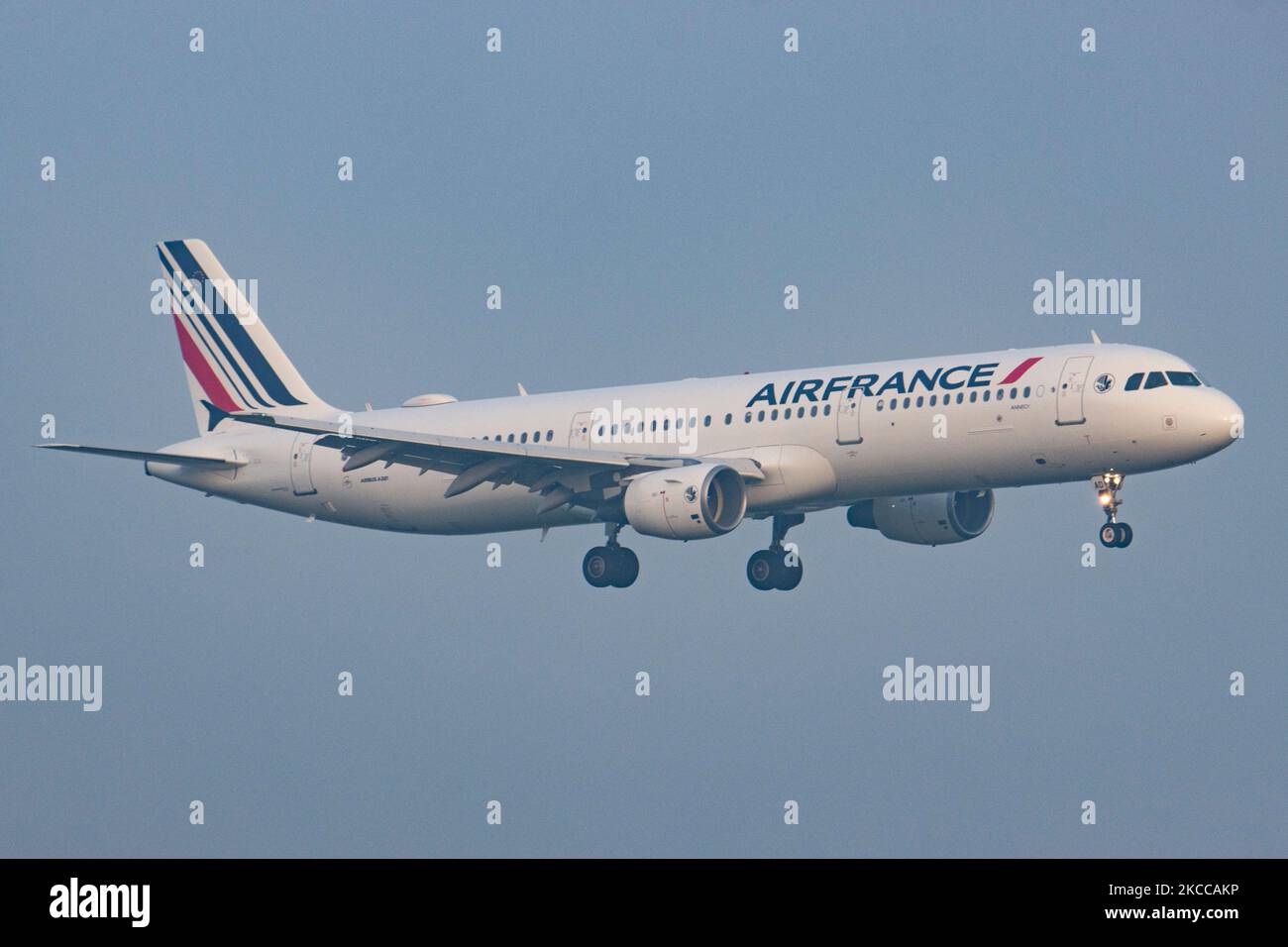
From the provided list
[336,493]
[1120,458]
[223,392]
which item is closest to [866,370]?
[1120,458]

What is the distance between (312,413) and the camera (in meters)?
74.8

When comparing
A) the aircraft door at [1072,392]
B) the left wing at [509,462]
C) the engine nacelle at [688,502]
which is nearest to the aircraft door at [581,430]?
the left wing at [509,462]

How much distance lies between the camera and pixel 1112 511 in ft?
191

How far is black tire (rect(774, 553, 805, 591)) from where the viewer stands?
2692 inches

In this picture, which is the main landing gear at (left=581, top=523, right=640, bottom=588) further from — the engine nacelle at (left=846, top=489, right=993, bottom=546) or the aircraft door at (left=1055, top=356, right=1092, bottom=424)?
the aircraft door at (left=1055, top=356, right=1092, bottom=424)

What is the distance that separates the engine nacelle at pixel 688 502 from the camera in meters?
61.0

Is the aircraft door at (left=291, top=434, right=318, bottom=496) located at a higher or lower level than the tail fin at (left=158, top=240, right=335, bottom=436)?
lower

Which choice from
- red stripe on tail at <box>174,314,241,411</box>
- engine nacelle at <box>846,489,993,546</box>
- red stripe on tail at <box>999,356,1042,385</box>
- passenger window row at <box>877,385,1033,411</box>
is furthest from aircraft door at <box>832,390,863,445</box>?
red stripe on tail at <box>174,314,241,411</box>

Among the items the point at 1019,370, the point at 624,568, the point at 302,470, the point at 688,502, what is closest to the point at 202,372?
the point at 302,470

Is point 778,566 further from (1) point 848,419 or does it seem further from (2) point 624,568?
(1) point 848,419

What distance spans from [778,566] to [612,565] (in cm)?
497

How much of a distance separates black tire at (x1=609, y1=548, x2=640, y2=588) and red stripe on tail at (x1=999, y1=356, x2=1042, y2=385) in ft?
46.1

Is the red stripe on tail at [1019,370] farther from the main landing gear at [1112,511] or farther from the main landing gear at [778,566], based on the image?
the main landing gear at [778,566]

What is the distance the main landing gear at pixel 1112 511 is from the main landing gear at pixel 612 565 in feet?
50.5
